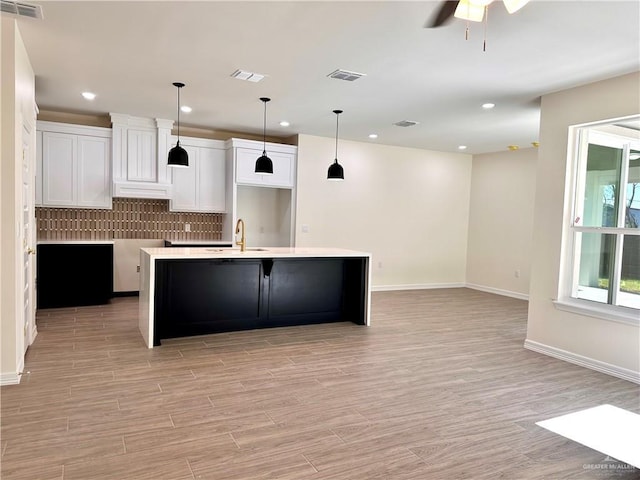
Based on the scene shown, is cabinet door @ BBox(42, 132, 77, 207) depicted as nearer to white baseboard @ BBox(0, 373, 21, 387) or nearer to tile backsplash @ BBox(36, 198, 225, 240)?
tile backsplash @ BBox(36, 198, 225, 240)

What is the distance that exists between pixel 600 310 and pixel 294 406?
3083 millimetres

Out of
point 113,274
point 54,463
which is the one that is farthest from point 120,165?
point 54,463

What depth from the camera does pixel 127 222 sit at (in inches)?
281

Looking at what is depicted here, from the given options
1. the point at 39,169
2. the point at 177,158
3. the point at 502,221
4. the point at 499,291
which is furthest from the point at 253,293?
the point at 502,221

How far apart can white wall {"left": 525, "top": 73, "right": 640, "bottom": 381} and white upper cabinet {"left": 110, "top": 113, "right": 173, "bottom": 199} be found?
529cm

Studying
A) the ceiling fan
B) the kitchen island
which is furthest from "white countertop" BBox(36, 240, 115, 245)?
the ceiling fan

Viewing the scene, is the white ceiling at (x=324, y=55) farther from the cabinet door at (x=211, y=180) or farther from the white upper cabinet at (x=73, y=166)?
the cabinet door at (x=211, y=180)

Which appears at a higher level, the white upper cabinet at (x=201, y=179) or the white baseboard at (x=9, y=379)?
the white upper cabinet at (x=201, y=179)

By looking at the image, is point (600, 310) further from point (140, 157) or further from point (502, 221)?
point (140, 157)

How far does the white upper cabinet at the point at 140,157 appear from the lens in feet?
21.5

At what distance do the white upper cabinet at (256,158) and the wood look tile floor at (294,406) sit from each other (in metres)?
2.97

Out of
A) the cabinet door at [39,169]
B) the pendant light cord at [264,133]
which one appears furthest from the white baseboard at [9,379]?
the pendant light cord at [264,133]

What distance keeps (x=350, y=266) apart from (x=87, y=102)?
13.5ft

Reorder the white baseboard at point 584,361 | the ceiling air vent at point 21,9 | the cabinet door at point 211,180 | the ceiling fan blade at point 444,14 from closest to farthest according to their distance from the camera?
1. the ceiling fan blade at point 444,14
2. the ceiling air vent at point 21,9
3. the white baseboard at point 584,361
4. the cabinet door at point 211,180
